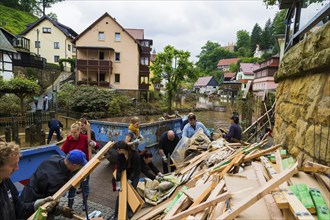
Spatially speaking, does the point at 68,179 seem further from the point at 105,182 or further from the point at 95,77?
the point at 95,77

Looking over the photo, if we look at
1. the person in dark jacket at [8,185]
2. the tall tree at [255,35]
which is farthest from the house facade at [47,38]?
the tall tree at [255,35]

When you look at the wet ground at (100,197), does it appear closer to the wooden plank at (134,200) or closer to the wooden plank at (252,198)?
the wooden plank at (134,200)

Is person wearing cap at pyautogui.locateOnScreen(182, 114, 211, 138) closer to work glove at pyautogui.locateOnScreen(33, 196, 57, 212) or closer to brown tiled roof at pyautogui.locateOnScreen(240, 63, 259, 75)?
work glove at pyautogui.locateOnScreen(33, 196, 57, 212)

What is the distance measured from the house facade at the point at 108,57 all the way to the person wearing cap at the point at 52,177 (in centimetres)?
2795

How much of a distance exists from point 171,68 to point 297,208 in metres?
29.8

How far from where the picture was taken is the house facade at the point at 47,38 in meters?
37.8

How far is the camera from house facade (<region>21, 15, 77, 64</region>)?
37.8 m

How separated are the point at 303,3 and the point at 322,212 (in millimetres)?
3705

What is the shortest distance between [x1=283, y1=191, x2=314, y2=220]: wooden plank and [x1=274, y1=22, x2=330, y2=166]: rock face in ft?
2.52

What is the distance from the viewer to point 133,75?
31484 millimetres

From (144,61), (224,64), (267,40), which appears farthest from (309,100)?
(224,64)

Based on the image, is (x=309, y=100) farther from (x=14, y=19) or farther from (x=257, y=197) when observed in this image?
(x=14, y=19)

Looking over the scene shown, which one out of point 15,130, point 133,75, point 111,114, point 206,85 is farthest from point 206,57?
point 15,130

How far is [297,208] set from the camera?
5.86 feet
